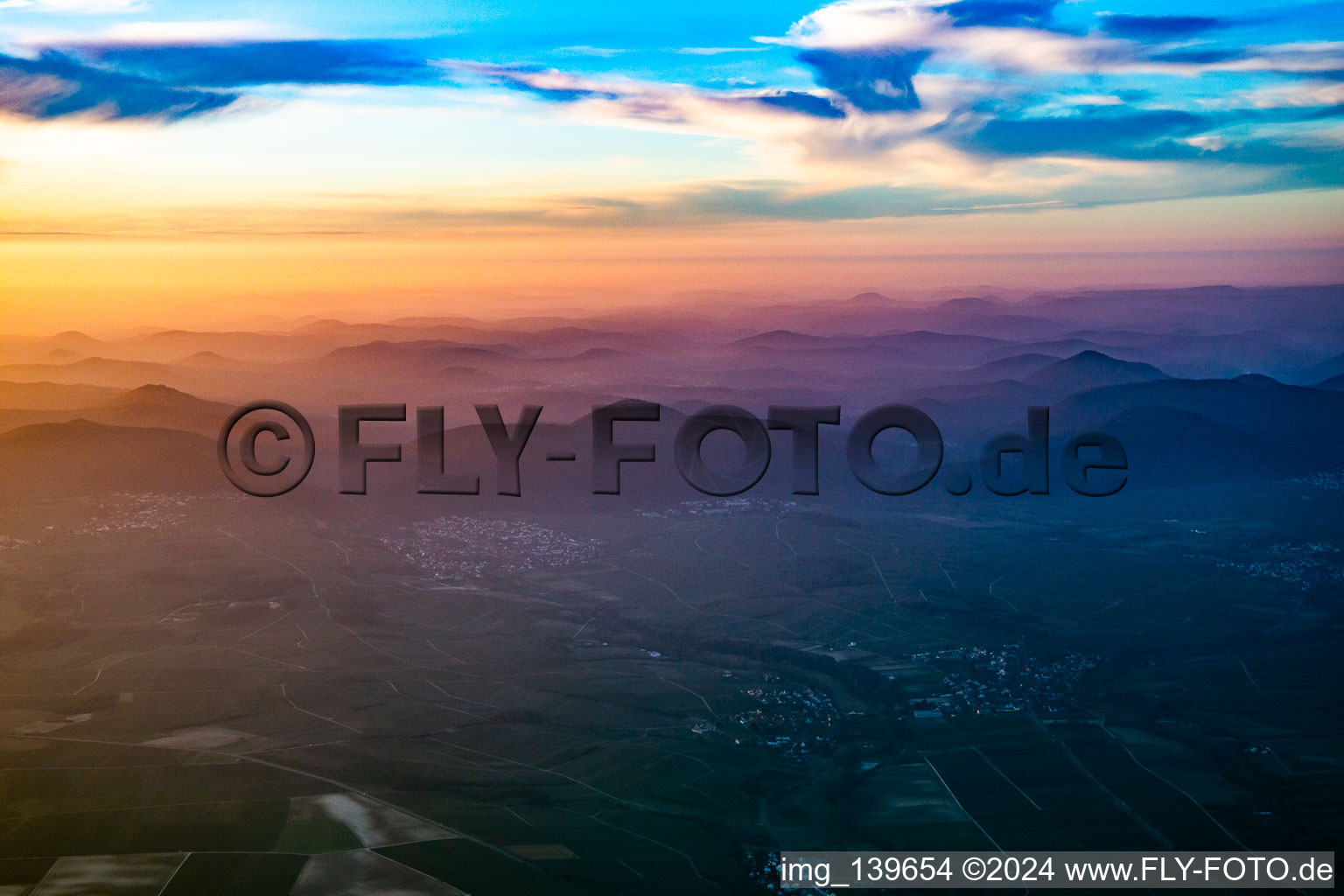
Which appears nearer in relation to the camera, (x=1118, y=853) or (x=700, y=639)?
(x=1118, y=853)

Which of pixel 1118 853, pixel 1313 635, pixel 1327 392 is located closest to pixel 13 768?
pixel 1118 853

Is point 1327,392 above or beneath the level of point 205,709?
above

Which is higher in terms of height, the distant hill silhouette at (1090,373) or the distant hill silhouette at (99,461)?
the distant hill silhouette at (1090,373)

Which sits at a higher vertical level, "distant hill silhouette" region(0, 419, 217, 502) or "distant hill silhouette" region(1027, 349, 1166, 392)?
"distant hill silhouette" region(1027, 349, 1166, 392)

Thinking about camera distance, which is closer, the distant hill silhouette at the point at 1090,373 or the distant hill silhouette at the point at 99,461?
the distant hill silhouette at the point at 99,461

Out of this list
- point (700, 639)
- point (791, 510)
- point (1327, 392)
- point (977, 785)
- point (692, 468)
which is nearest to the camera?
point (977, 785)

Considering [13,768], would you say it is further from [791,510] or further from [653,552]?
[791,510]

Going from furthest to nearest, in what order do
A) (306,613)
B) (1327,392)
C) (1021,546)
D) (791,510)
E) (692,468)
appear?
(1327,392), (692,468), (791,510), (1021,546), (306,613)

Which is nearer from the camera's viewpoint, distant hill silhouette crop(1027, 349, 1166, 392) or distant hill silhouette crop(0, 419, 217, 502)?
distant hill silhouette crop(0, 419, 217, 502)

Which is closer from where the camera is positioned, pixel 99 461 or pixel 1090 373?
pixel 99 461

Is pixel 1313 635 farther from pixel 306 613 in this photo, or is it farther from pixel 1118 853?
pixel 306 613

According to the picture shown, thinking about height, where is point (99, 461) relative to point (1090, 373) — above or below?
below
